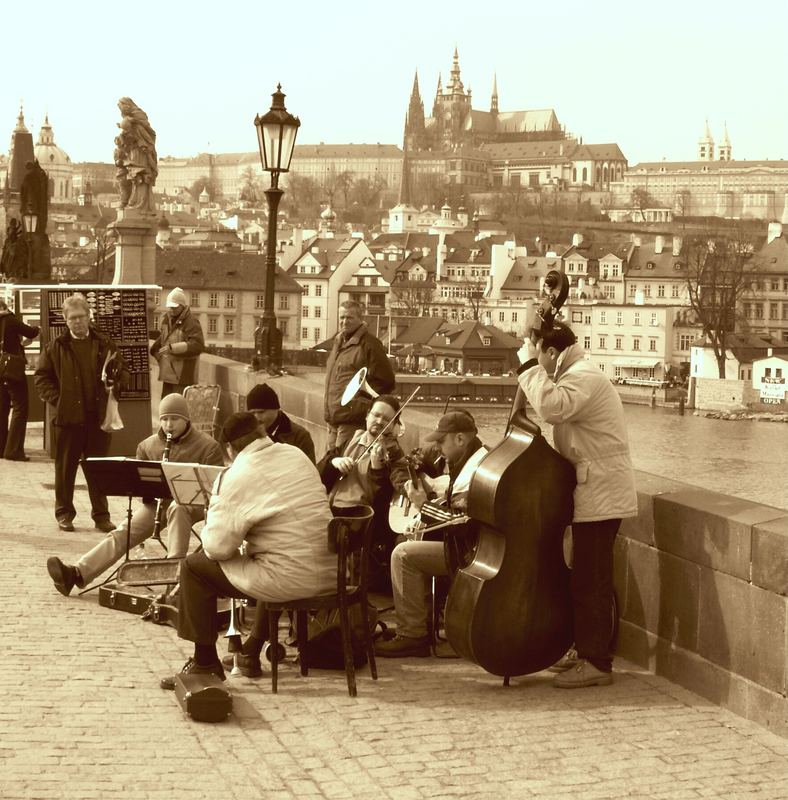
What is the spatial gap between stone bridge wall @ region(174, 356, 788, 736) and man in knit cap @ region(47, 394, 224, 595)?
7.78 feet

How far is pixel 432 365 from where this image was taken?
3578 inches

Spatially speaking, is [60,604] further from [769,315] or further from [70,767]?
[769,315]

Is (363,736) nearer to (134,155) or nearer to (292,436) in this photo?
(292,436)

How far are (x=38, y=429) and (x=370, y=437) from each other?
9734mm

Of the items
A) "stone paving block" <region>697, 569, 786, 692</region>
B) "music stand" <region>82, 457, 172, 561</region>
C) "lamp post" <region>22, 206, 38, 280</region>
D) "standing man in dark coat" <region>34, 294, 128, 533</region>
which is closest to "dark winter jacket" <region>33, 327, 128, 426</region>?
"standing man in dark coat" <region>34, 294, 128, 533</region>

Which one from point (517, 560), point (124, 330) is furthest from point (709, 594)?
point (124, 330)

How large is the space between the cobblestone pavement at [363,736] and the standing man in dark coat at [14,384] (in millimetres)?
6972

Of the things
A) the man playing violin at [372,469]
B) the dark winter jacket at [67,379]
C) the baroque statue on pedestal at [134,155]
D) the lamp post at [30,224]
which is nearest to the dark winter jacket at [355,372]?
the dark winter jacket at [67,379]

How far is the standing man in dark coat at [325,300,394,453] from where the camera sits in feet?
31.9

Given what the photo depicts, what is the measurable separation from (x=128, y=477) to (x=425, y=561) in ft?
6.12

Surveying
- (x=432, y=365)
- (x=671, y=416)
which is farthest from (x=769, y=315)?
(x=671, y=416)

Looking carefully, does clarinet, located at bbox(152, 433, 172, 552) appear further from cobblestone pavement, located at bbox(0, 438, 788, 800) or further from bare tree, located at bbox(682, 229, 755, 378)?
bare tree, located at bbox(682, 229, 755, 378)

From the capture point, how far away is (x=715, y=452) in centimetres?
4475

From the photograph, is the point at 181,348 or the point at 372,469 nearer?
the point at 372,469
